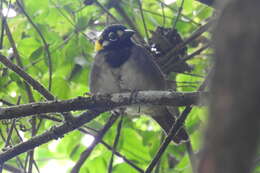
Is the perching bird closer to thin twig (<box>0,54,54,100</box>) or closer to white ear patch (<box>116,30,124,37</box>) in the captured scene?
white ear patch (<box>116,30,124,37</box>)

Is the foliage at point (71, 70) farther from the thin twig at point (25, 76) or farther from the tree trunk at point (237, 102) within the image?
the tree trunk at point (237, 102)

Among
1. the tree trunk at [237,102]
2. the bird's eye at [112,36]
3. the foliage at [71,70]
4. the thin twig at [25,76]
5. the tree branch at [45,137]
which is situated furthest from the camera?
the bird's eye at [112,36]

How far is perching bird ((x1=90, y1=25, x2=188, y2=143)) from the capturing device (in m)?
3.32

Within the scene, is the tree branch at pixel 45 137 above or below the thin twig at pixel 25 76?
below

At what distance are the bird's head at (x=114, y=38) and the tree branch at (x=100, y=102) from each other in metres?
1.22

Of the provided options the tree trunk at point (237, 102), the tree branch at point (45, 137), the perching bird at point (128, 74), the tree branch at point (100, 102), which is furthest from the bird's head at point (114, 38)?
the tree trunk at point (237, 102)

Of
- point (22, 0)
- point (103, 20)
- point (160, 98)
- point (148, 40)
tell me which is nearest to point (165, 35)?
point (148, 40)

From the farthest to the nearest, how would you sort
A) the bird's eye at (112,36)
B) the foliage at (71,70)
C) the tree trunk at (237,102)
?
the bird's eye at (112,36) → the foliage at (71,70) → the tree trunk at (237,102)

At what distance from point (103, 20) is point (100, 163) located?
5.87ft

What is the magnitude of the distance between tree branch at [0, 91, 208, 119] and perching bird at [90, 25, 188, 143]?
2.18 feet

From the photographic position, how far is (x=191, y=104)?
7.83 ft

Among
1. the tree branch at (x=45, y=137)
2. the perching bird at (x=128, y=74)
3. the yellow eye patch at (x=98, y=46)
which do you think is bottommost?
the tree branch at (x=45, y=137)

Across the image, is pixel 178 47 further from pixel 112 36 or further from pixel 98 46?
pixel 98 46

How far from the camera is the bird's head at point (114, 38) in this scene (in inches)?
147
